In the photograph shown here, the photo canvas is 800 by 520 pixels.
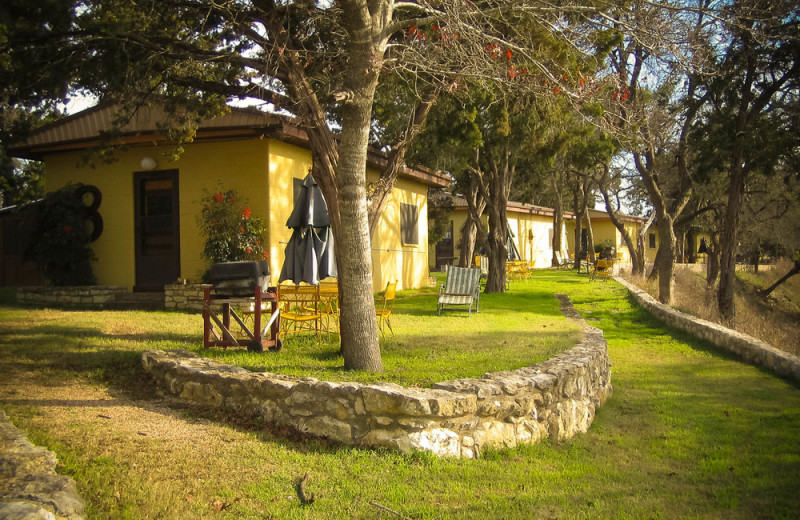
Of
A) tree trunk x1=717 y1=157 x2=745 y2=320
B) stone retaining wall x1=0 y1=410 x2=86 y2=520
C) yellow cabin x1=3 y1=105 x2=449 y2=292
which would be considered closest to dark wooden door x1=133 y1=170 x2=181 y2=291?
yellow cabin x1=3 y1=105 x2=449 y2=292

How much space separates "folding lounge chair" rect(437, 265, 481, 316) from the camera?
1205cm

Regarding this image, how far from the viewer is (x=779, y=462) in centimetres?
518

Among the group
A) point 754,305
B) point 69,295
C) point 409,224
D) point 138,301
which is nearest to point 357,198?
point 138,301

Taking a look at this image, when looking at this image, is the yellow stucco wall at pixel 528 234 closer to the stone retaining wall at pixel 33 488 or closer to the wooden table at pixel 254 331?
the wooden table at pixel 254 331

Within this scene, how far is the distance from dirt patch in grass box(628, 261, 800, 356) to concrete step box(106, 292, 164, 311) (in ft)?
35.7

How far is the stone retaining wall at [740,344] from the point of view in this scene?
789 centimetres

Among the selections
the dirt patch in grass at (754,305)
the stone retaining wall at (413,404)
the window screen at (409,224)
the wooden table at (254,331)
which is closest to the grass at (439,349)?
the wooden table at (254,331)

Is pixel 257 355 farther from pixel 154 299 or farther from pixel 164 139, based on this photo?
pixel 164 139

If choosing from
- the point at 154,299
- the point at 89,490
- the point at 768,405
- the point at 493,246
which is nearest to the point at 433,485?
the point at 89,490

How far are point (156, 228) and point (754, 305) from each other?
67.4 feet

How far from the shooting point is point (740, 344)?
9273 mm

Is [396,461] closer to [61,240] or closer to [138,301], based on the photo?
[138,301]

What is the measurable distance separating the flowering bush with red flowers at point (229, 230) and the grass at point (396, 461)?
3.78m

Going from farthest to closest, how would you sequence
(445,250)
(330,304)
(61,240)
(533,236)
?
(533,236), (445,250), (61,240), (330,304)
